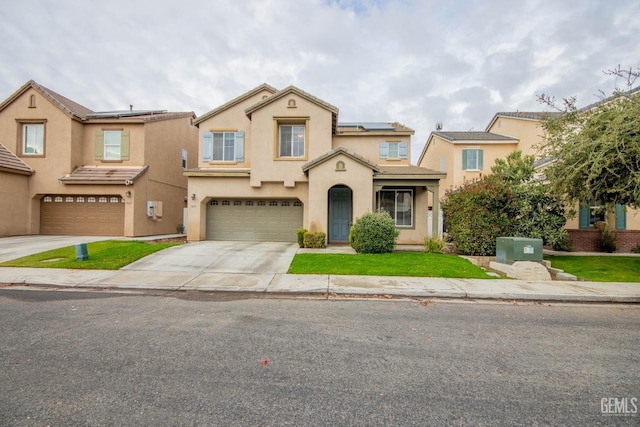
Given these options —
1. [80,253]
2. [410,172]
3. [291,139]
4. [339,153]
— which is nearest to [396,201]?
[410,172]

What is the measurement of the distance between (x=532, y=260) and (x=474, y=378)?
7644mm

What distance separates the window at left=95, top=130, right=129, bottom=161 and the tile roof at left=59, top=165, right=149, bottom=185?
634mm

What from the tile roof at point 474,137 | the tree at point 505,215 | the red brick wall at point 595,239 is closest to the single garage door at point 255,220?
the tree at point 505,215

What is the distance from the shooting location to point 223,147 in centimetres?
1705

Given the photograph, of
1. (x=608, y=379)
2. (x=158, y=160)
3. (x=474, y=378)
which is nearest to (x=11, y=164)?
(x=158, y=160)

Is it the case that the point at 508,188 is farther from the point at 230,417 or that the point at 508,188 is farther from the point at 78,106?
the point at 78,106

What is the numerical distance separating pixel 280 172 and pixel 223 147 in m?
3.80

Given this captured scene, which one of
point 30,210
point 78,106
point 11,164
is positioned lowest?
point 30,210

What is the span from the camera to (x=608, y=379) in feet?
11.7

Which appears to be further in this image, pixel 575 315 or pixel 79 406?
pixel 575 315

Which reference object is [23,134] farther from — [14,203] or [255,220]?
[255,220]

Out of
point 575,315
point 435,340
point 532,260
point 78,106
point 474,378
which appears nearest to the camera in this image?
point 474,378

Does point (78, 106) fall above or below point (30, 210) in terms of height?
above
